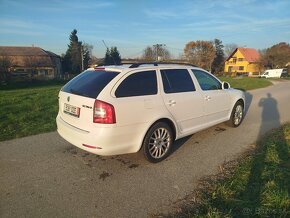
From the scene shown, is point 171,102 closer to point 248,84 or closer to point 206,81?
point 206,81

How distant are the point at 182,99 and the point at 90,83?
1.79 meters

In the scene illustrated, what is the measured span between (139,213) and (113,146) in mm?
1206

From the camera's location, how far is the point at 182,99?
5.02m

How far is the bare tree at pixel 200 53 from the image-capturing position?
203 feet

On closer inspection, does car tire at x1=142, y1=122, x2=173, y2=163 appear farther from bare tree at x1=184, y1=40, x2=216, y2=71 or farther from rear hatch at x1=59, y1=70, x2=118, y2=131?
bare tree at x1=184, y1=40, x2=216, y2=71

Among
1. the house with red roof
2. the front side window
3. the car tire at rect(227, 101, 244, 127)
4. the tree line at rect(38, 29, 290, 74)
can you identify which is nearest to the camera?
the front side window

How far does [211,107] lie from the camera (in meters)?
5.84

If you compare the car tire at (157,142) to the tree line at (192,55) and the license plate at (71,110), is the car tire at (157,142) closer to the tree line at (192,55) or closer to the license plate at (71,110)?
the license plate at (71,110)

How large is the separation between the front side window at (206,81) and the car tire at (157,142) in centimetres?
149

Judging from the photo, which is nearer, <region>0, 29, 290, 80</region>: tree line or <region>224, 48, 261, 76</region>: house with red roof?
<region>0, 29, 290, 80</region>: tree line

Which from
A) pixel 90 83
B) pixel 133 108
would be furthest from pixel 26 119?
pixel 133 108

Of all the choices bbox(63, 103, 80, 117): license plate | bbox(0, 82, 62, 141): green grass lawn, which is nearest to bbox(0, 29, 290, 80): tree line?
bbox(0, 82, 62, 141): green grass lawn

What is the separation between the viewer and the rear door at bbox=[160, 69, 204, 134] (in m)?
4.83

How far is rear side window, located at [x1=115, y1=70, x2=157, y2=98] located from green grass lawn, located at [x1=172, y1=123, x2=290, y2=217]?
1.79m
